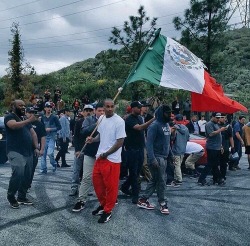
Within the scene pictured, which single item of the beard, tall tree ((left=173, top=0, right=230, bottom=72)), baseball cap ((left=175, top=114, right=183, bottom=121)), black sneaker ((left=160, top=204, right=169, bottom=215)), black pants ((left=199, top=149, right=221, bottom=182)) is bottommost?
black sneaker ((left=160, top=204, right=169, bottom=215))

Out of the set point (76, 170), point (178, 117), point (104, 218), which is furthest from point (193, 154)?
point (104, 218)

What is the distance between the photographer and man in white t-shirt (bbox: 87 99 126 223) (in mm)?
6086

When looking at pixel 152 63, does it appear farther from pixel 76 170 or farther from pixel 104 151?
pixel 76 170

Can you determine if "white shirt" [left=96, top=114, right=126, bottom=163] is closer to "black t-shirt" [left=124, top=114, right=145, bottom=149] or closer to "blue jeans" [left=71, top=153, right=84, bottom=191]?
"black t-shirt" [left=124, top=114, right=145, bottom=149]

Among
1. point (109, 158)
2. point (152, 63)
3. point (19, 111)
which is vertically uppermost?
point (152, 63)

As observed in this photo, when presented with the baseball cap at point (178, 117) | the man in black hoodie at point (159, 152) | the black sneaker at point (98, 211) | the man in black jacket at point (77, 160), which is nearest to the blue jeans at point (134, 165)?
the man in black hoodie at point (159, 152)

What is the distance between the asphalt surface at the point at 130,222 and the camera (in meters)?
5.30

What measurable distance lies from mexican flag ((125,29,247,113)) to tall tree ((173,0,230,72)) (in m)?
18.8

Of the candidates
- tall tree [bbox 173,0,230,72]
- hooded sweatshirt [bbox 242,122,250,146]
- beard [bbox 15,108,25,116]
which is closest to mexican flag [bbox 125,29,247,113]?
beard [bbox 15,108,25,116]

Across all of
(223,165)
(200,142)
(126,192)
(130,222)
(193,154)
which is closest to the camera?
(130,222)

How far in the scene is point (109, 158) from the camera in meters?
6.12

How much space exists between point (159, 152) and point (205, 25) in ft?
70.6

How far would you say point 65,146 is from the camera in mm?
12289

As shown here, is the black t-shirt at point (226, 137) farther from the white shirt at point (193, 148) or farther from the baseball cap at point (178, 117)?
the baseball cap at point (178, 117)
